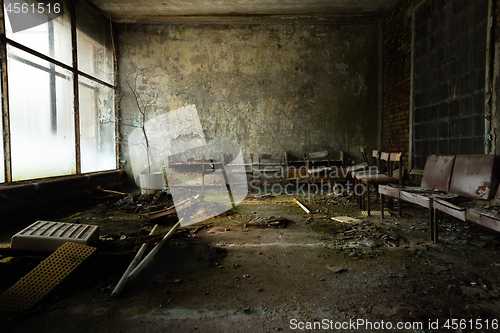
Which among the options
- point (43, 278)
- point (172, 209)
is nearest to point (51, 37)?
point (172, 209)

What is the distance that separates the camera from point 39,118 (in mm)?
4316

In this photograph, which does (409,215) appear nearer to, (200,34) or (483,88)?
(483,88)

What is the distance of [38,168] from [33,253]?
2.79m

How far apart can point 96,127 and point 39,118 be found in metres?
1.60

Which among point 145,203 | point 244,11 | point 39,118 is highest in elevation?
point 244,11

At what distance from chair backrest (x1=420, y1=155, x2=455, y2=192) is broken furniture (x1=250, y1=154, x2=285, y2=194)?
3118 millimetres

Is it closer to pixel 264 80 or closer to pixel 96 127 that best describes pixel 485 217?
pixel 264 80

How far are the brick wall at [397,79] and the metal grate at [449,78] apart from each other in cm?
31

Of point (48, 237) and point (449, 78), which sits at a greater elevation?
point (449, 78)

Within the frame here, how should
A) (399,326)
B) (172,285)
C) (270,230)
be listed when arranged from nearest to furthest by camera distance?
(399,326)
(172,285)
(270,230)

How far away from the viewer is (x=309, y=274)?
81.8 inches

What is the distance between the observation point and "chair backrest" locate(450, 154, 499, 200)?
2.66 meters

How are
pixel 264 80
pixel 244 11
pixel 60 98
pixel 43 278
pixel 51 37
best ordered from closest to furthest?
pixel 43 278
pixel 51 37
pixel 60 98
pixel 244 11
pixel 264 80

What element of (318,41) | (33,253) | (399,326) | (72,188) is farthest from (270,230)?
(318,41)
